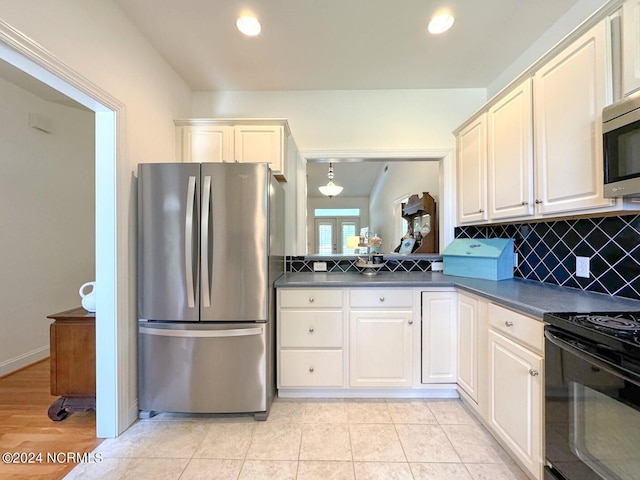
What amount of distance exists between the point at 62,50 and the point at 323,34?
5.10 feet

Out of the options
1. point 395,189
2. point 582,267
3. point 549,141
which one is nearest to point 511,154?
point 549,141

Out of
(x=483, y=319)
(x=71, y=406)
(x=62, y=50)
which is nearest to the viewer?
(x=62, y=50)

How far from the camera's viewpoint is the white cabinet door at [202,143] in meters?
2.41

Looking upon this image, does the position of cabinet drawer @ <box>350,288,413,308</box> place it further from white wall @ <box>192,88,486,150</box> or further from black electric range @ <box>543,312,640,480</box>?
white wall @ <box>192,88,486,150</box>

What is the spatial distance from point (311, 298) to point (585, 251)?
1807 mm

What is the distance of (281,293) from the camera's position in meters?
2.09

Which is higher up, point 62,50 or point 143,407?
point 62,50

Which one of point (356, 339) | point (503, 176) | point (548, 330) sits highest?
point (503, 176)

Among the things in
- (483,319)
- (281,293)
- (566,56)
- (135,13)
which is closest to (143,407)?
(281,293)

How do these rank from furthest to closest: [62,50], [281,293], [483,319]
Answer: [281,293]
[483,319]
[62,50]

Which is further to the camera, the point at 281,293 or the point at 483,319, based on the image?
the point at 281,293

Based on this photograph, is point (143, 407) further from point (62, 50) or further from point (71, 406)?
point (62, 50)

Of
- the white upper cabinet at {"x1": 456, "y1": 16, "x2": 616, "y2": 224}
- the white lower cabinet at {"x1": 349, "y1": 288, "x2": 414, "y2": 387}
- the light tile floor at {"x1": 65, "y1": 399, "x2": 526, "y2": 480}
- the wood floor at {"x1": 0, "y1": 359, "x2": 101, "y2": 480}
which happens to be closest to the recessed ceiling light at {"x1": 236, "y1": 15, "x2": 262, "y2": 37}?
the white upper cabinet at {"x1": 456, "y1": 16, "x2": 616, "y2": 224}

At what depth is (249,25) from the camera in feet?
6.17
